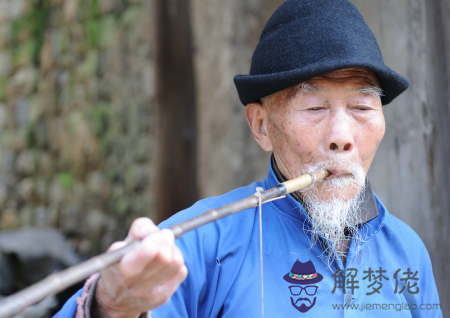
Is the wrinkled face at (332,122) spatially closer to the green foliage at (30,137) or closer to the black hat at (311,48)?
the black hat at (311,48)

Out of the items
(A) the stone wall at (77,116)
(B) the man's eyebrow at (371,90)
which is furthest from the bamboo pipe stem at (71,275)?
(A) the stone wall at (77,116)

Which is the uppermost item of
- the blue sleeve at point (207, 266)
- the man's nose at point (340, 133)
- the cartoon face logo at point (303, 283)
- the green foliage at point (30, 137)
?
the green foliage at point (30, 137)

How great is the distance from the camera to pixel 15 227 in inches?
217

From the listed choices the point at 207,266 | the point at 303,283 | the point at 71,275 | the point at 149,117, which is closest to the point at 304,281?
the point at 303,283

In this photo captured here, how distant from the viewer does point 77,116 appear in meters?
4.58

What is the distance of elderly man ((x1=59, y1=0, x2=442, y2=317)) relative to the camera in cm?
144

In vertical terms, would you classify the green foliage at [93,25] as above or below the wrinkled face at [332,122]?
above

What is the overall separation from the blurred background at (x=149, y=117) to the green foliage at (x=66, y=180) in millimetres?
11

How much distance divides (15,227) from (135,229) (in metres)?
5.17

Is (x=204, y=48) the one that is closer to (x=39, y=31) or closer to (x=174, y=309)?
(x=174, y=309)

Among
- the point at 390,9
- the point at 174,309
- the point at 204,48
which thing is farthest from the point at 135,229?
the point at 204,48

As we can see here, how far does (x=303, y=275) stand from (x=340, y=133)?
1.62 ft

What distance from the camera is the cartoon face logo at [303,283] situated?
1437 millimetres

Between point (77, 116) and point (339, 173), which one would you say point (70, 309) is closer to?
point (339, 173)
